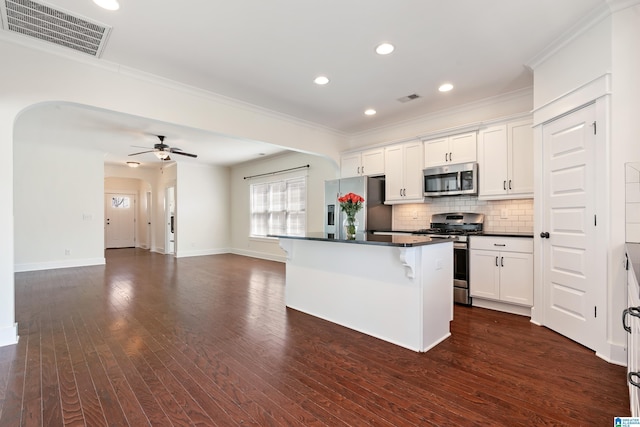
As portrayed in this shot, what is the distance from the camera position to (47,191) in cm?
652

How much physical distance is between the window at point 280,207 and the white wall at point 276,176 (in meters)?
0.23

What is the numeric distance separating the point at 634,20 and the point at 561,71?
0.59 metres

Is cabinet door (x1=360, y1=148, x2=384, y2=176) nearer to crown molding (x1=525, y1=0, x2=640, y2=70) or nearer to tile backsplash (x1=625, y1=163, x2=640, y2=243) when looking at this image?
crown molding (x1=525, y1=0, x2=640, y2=70)

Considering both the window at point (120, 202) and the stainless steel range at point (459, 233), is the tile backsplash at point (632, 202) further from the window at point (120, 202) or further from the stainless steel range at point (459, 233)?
the window at point (120, 202)

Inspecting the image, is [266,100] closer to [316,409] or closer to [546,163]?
[546,163]

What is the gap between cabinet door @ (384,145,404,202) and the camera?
509cm

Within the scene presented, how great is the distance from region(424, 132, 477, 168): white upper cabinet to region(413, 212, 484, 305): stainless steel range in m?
0.82

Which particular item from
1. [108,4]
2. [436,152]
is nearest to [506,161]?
[436,152]

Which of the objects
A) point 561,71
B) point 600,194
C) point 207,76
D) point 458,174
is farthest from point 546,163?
point 207,76

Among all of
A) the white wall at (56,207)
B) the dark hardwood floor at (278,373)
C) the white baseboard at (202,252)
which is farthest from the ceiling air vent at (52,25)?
the white baseboard at (202,252)

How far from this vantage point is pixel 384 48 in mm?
3062

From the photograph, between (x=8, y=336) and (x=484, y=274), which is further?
(x=484, y=274)

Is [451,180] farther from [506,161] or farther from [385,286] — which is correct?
[385,286]

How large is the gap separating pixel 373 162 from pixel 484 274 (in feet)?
8.64
